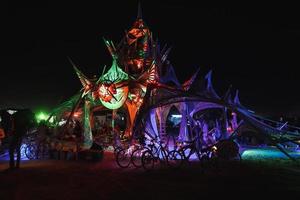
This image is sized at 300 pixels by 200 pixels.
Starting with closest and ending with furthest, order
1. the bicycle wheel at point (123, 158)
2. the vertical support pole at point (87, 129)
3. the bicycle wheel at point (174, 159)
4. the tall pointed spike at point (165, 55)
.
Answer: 1. the bicycle wheel at point (174, 159)
2. the bicycle wheel at point (123, 158)
3. the vertical support pole at point (87, 129)
4. the tall pointed spike at point (165, 55)

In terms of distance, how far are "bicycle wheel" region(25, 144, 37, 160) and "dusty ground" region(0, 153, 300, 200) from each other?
2.21m

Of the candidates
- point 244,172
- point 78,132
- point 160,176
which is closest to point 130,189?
point 160,176

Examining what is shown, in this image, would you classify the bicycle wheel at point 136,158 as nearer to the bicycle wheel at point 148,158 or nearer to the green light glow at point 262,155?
the bicycle wheel at point 148,158

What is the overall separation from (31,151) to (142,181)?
26.4ft

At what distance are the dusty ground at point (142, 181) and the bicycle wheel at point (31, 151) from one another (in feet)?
7.25

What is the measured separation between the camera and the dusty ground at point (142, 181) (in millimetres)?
7980

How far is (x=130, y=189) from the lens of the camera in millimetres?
8586

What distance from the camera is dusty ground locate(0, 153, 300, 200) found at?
7.98 m

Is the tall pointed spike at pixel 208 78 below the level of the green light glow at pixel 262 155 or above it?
above

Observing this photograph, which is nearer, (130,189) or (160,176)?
(130,189)

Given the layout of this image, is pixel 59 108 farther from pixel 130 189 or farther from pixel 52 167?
pixel 130 189

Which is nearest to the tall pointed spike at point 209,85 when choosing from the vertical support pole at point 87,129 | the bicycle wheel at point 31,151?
the vertical support pole at point 87,129

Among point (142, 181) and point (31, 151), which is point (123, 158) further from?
point (31, 151)

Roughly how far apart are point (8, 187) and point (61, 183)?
1.44 meters
